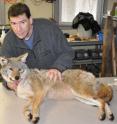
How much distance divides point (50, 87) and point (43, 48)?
17.7 inches

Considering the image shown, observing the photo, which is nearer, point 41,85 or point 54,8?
point 41,85

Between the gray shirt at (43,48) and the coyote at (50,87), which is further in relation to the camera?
the gray shirt at (43,48)

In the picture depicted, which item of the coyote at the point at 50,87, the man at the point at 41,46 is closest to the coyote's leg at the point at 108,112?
the coyote at the point at 50,87

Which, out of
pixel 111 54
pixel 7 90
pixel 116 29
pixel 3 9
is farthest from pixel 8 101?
pixel 3 9

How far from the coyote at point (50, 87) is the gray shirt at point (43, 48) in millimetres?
294

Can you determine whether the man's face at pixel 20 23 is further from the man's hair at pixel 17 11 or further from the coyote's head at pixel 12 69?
the coyote's head at pixel 12 69

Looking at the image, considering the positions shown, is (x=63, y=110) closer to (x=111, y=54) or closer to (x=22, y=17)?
(x=22, y=17)

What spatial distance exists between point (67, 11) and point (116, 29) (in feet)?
3.86

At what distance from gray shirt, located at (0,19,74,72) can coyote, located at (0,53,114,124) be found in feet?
0.96

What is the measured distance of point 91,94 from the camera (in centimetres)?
149

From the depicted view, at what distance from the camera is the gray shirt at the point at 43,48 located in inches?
74.7

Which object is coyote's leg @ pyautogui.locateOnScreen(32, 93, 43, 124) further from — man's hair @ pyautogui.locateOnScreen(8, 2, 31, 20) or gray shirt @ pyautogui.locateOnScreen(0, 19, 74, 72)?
man's hair @ pyautogui.locateOnScreen(8, 2, 31, 20)

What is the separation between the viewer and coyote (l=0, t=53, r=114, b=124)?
147 centimetres

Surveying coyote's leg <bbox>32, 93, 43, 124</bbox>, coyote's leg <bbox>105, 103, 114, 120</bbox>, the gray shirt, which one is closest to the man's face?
the gray shirt
